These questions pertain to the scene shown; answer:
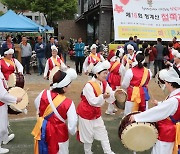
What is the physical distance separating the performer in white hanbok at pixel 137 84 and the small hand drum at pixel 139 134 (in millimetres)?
1894

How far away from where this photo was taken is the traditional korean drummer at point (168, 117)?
315 centimetres

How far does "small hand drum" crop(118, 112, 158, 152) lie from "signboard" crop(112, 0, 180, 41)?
12.4 metres

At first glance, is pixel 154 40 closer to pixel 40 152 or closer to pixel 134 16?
pixel 134 16

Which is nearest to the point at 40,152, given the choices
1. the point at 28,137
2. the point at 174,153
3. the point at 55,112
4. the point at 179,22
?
the point at 55,112

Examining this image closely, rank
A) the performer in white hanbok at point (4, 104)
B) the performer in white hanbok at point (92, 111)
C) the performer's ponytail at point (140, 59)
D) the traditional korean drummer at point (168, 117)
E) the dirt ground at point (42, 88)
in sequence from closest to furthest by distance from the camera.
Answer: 1. the traditional korean drummer at point (168, 117)
2. the performer in white hanbok at point (4, 104)
3. the performer in white hanbok at point (92, 111)
4. the performer's ponytail at point (140, 59)
5. the dirt ground at point (42, 88)

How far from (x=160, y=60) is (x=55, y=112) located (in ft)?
31.2

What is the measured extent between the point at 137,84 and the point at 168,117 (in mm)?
2110

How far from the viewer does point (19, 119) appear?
6773 mm

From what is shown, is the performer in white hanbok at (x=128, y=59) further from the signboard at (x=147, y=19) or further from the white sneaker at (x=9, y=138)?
the signboard at (x=147, y=19)

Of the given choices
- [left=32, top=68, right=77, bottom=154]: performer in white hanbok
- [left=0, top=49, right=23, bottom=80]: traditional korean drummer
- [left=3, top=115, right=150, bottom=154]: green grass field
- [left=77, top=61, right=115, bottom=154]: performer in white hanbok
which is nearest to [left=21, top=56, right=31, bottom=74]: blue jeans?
[left=0, top=49, right=23, bottom=80]: traditional korean drummer

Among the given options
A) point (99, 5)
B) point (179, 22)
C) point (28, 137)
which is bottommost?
point (28, 137)

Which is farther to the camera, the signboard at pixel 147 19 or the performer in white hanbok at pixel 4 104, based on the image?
the signboard at pixel 147 19

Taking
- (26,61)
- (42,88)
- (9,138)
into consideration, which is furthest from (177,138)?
(26,61)

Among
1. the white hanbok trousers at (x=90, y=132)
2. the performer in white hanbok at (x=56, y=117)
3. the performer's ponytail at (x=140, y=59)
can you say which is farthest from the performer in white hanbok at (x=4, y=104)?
the performer's ponytail at (x=140, y=59)
